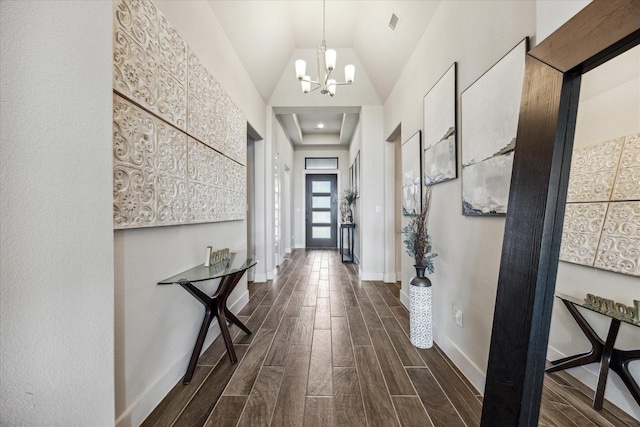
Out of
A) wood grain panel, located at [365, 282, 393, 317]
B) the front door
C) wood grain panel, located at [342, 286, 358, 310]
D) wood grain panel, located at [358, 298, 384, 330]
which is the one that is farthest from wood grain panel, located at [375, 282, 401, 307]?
the front door

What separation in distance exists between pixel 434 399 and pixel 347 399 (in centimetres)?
51

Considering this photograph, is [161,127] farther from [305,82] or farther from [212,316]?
[305,82]

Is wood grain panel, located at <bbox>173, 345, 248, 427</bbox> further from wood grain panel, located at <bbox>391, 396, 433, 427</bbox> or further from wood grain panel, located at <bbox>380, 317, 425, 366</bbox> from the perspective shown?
wood grain panel, located at <bbox>380, 317, 425, 366</bbox>

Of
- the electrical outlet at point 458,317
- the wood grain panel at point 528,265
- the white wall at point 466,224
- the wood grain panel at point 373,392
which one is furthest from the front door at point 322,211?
the wood grain panel at point 528,265

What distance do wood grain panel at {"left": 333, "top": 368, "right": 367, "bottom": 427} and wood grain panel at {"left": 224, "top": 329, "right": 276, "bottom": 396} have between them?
543 mm

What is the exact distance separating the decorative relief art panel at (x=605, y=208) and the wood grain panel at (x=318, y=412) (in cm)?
132

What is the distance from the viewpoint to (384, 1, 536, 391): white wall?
1463 millimetres

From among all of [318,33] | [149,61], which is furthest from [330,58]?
[149,61]

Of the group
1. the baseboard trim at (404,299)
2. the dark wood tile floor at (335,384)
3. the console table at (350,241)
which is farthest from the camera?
the console table at (350,241)

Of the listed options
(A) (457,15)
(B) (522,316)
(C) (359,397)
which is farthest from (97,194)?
(A) (457,15)

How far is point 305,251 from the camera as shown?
735 cm

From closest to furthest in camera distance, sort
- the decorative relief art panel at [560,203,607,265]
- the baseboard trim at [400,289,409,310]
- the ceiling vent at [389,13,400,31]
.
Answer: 1. the decorative relief art panel at [560,203,607,265]
2. the ceiling vent at [389,13,400,31]
3. the baseboard trim at [400,289,409,310]

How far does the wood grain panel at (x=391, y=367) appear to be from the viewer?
162cm

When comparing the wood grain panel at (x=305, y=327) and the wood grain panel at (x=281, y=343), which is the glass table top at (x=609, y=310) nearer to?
the wood grain panel at (x=281, y=343)
